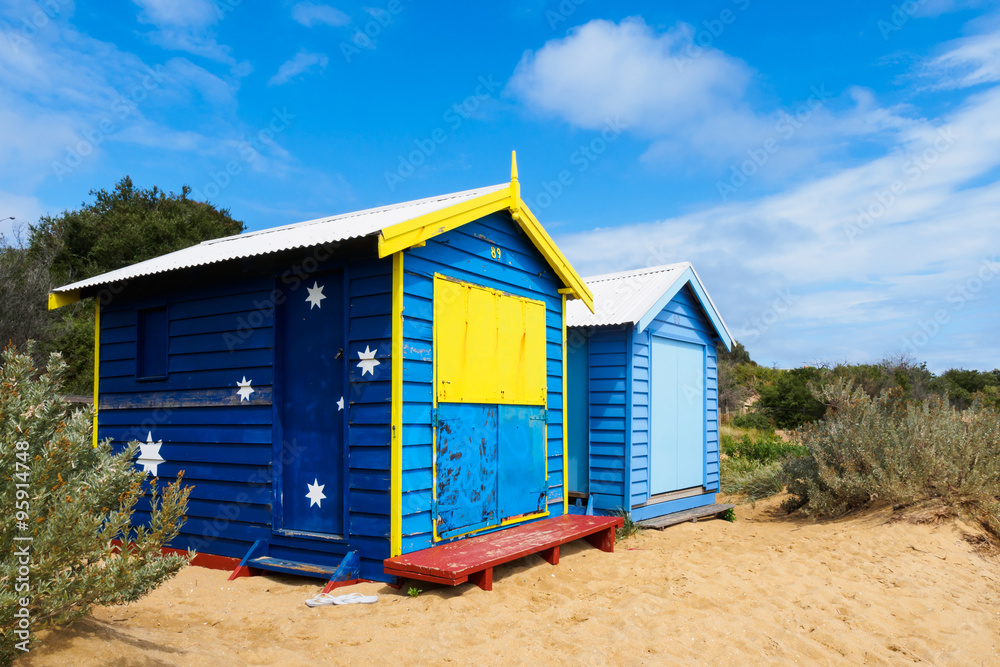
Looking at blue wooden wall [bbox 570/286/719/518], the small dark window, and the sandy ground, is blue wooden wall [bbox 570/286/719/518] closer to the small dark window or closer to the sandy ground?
the sandy ground

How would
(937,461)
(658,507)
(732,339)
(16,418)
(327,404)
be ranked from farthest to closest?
(732,339), (658,507), (937,461), (327,404), (16,418)

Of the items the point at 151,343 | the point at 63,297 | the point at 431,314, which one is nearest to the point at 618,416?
the point at 431,314

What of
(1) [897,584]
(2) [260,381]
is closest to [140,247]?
(2) [260,381]

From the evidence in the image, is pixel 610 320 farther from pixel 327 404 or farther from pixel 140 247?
pixel 140 247

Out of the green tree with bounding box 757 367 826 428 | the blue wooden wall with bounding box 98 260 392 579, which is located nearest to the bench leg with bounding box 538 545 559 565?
the blue wooden wall with bounding box 98 260 392 579

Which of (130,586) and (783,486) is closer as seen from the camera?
(130,586)

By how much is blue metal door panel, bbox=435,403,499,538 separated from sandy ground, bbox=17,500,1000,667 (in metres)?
0.63

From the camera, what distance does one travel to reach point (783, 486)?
1262 centimetres

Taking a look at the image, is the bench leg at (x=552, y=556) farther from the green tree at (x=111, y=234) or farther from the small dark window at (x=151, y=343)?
the green tree at (x=111, y=234)

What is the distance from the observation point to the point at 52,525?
10.7 ft

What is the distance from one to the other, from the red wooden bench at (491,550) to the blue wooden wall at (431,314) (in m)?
0.30

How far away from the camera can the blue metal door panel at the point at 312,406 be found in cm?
636

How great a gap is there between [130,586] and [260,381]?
11.4 ft

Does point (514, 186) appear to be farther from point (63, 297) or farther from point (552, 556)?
point (63, 297)
